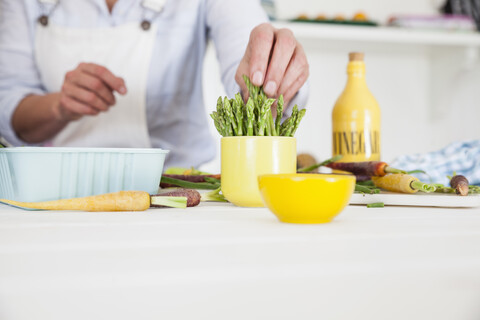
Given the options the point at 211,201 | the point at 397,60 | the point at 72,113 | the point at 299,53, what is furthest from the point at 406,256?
the point at 397,60

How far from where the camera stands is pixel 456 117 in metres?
2.47

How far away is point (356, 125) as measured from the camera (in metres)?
0.92

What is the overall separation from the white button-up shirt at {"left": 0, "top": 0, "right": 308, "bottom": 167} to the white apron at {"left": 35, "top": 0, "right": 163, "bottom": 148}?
0.02 m

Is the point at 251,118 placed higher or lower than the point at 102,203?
higher

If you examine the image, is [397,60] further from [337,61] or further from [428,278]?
[428,278]

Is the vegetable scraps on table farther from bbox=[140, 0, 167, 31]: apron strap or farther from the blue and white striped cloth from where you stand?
bbox=[140, 0, 167, 31]: apron strap

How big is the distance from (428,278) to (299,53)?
1.92 feet

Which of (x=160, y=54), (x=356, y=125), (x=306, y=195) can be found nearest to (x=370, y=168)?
(x=356, y=125)

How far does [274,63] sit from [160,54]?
88 cm

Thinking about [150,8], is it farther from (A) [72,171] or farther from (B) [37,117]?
(A) [72,171]

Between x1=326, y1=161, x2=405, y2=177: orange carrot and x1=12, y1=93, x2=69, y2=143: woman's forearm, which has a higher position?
x1=12, y1=93, x2=69, y2=143: woman's forearm

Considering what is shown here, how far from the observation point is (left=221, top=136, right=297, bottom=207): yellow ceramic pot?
0.64 metres

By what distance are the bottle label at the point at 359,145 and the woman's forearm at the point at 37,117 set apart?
849mm

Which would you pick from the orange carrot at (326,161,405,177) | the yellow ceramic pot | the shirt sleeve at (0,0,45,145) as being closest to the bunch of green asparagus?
the yellow ceramic pot
